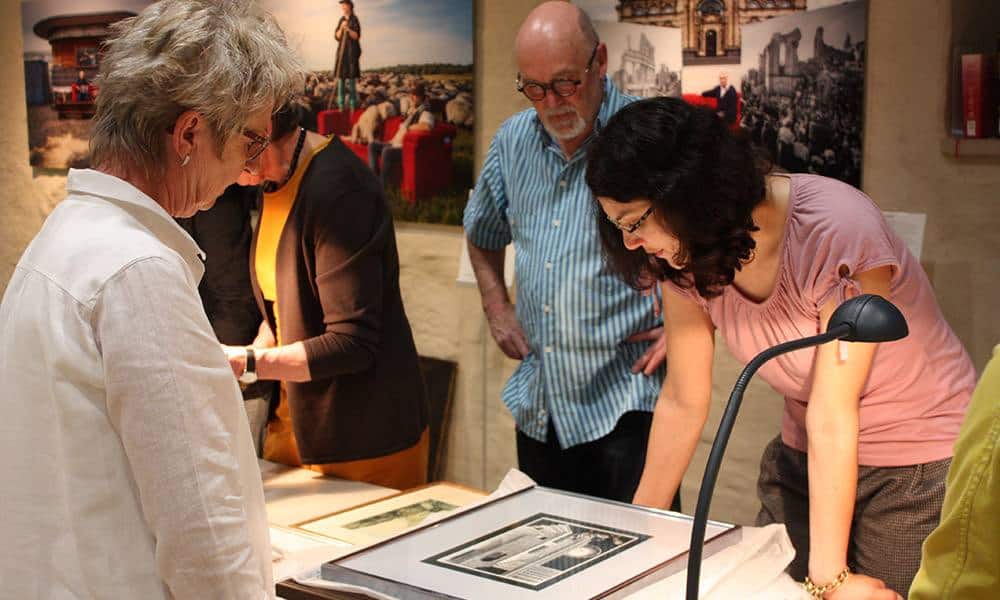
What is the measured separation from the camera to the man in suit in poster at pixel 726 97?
3639mm

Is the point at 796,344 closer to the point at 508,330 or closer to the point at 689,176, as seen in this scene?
the point at 689,176

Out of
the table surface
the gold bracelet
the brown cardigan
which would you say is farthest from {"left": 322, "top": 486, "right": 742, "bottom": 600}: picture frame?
the brown cardigan

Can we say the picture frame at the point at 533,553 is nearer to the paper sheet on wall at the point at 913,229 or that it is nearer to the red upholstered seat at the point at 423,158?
the paper sheet on wall at the point at 913,229

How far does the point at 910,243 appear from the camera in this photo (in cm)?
336

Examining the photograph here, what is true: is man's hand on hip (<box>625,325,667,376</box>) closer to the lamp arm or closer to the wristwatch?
the wristwatch

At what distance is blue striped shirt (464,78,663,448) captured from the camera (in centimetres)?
270

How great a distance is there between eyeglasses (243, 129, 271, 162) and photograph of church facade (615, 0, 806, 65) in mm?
2314

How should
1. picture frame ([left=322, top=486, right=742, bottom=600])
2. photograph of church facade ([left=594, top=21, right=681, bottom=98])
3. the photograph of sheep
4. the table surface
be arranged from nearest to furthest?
1. picture frame ([left=322, top=486, right=742, bottom=600])
2. the table surface
3. photograph of church facade ([left=594, top=21, right=681, bottom=98])
4. the photograph of sheep

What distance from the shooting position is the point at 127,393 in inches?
51.4

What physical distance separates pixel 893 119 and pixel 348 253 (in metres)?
1.74

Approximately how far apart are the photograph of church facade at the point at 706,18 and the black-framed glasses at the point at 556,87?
0.98 metres

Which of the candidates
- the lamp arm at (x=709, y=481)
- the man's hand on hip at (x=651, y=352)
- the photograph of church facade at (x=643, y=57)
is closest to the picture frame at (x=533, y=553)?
the lamp arm at (x=709, y=481)

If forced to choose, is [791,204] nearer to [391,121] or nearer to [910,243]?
[910,243]

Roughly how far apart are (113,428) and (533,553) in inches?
28.8
